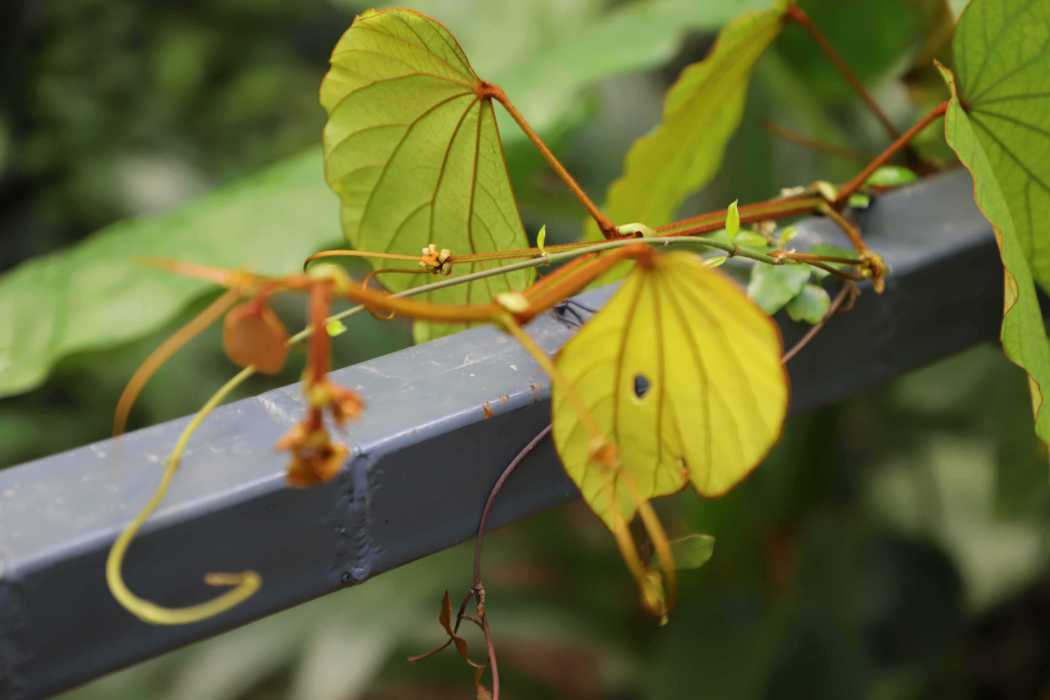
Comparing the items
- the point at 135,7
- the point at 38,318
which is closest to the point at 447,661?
the point at 38,318

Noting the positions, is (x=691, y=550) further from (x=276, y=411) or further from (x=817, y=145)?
(x=817, y=145)

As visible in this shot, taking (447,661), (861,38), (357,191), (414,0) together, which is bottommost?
(447,661)

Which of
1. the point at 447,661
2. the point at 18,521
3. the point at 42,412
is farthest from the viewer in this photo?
the point at 42,412

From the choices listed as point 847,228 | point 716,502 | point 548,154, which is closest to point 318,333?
point 548,154

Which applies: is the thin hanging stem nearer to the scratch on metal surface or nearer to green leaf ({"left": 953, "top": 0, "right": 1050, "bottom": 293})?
the scratch on metal surface

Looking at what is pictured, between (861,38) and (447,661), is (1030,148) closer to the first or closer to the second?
(861,38)

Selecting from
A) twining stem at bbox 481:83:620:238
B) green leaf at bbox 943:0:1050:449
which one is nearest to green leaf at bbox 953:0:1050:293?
green leaf at bbox 943:0:1050:449
